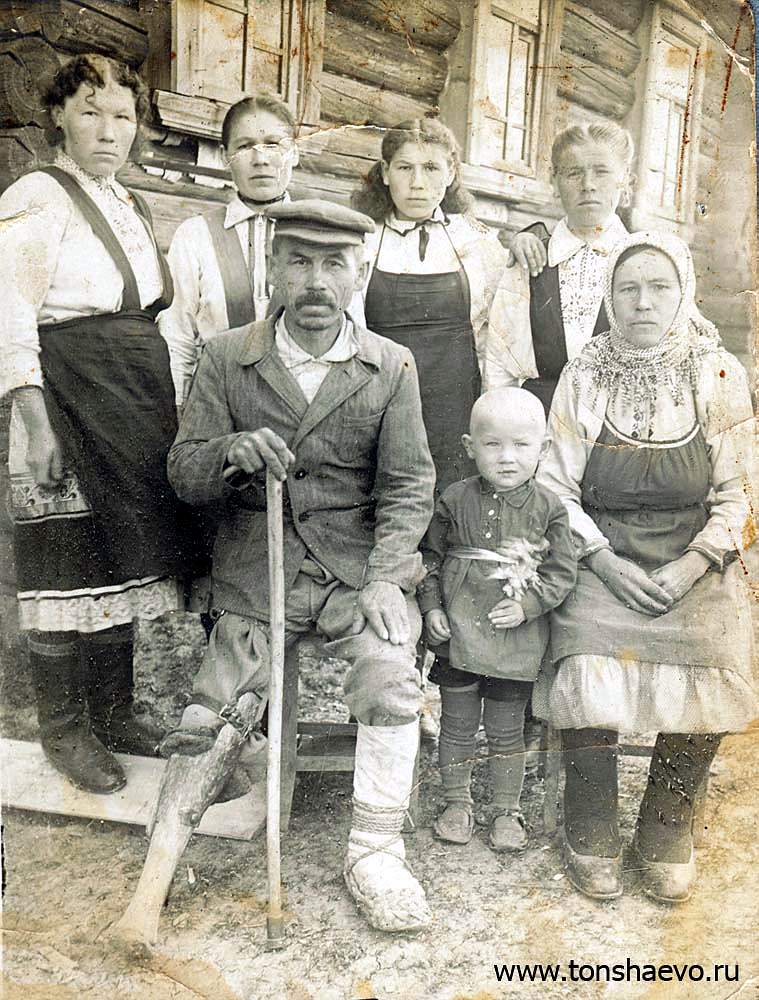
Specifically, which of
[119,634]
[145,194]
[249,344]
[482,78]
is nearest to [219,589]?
[119,634]

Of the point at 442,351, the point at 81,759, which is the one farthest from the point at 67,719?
the point at 442,351

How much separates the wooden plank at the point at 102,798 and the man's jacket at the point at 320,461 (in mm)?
557

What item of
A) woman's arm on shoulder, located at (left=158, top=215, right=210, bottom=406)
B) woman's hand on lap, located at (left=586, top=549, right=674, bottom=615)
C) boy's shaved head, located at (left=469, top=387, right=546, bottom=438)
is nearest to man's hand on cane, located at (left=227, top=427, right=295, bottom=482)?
woman's arm on shoulder, located at (left=158, top=215, right=210, bottom=406)

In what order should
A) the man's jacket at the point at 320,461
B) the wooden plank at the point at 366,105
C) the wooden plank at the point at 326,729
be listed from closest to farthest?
the man's jacket at the point at 320,461
the wooden plank at the point at 366,105
the wooden plank at the point at 326,729

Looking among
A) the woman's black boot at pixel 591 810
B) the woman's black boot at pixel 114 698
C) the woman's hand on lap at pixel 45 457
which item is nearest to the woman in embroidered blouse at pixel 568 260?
the woman's black boot at pixel 591 810

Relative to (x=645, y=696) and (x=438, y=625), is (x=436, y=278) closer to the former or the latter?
(x=438, y=625)

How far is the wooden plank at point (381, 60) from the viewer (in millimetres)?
2449

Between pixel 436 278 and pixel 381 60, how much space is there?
57 centimetres

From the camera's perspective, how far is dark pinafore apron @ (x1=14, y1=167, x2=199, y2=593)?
96.7 inches

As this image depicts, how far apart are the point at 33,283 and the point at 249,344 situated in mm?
556

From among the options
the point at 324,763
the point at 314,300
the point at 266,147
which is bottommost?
the point at 324,763

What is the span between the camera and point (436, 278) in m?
2.56

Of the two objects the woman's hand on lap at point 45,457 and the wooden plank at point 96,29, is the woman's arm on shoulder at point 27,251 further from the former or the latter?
the wooden plank at point 96,29

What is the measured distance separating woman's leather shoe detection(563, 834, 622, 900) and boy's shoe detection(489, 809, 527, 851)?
0.13m
